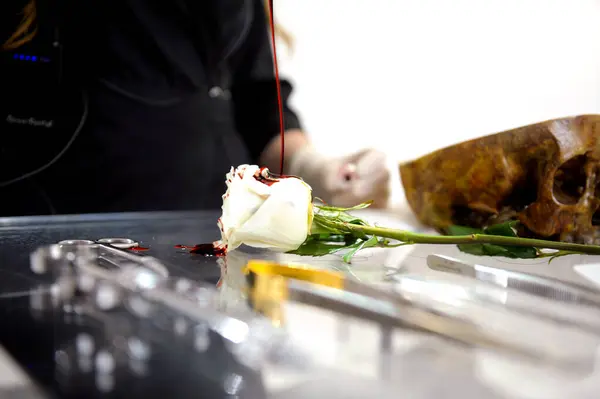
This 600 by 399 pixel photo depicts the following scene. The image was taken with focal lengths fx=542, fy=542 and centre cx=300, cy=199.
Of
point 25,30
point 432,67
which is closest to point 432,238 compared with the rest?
point 25,30

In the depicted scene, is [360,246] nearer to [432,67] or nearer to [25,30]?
[25,30]

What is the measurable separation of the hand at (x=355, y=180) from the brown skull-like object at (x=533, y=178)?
27cm

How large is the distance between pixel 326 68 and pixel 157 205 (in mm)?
515

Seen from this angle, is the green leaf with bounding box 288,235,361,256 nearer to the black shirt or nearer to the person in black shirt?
the person in black shirt

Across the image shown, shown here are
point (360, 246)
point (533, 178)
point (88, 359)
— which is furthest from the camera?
point (533, 178)

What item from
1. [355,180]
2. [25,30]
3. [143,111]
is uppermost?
[25,30]

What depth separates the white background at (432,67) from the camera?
3.19 feet

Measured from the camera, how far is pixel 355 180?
0.88 meters

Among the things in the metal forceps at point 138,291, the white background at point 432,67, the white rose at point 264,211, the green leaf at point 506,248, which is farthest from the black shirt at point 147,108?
the green leaf at point 506,248

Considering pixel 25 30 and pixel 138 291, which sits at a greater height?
pixel 25 30

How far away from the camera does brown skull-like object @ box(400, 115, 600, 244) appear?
1.74ft

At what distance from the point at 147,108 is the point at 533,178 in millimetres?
657

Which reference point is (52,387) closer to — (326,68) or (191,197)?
(191,197)

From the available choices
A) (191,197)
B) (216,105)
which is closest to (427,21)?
(216,105)
